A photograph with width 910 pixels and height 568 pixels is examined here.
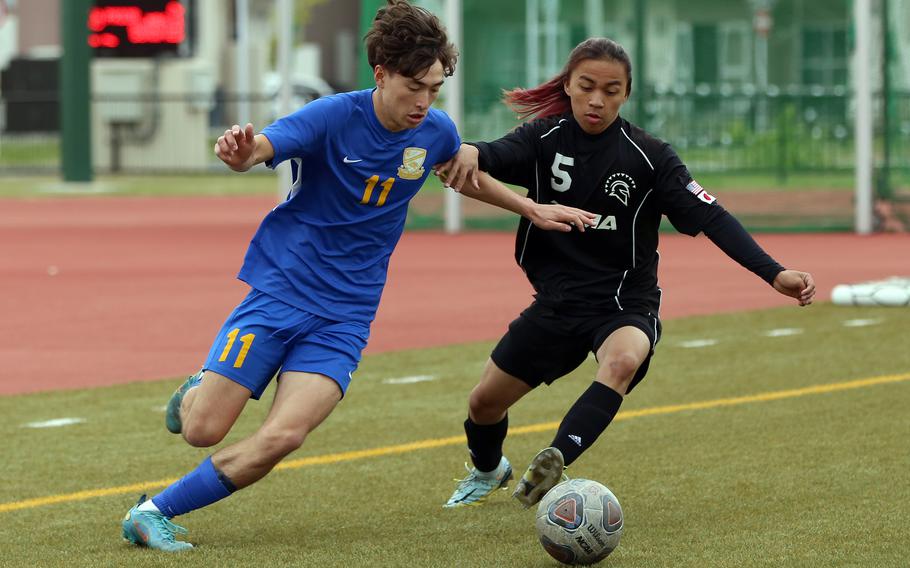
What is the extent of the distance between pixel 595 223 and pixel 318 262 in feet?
3.29

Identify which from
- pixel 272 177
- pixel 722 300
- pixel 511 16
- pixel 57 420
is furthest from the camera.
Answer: pixel 272 177

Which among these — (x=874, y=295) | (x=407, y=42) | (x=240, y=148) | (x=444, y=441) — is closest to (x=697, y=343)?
(x=874, y=295)

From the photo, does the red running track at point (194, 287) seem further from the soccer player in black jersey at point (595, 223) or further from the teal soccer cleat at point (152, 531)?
the soccer player in black jersey at point (595, 223)

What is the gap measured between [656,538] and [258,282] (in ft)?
5.39

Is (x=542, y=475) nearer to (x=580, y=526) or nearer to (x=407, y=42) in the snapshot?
(x=580, y=526)

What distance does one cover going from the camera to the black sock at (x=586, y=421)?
5.84m

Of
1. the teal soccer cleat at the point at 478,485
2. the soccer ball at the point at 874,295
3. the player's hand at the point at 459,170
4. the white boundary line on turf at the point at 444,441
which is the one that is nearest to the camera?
the player's hand at the point at 459,170

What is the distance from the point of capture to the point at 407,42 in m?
5.71

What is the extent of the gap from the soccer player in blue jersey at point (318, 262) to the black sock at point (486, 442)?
87 centimetres

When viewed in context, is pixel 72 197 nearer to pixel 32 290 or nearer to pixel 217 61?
pixel 32 290

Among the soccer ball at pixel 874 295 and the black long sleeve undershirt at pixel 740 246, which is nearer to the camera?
the black long sleeve undershirt at pixel 740 246

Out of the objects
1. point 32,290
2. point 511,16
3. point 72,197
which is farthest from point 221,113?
point 32,290

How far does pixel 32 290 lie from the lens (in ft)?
49.4

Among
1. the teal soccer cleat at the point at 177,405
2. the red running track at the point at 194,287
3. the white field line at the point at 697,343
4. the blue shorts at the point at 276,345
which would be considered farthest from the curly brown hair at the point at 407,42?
the white field line at the point at 697,343
